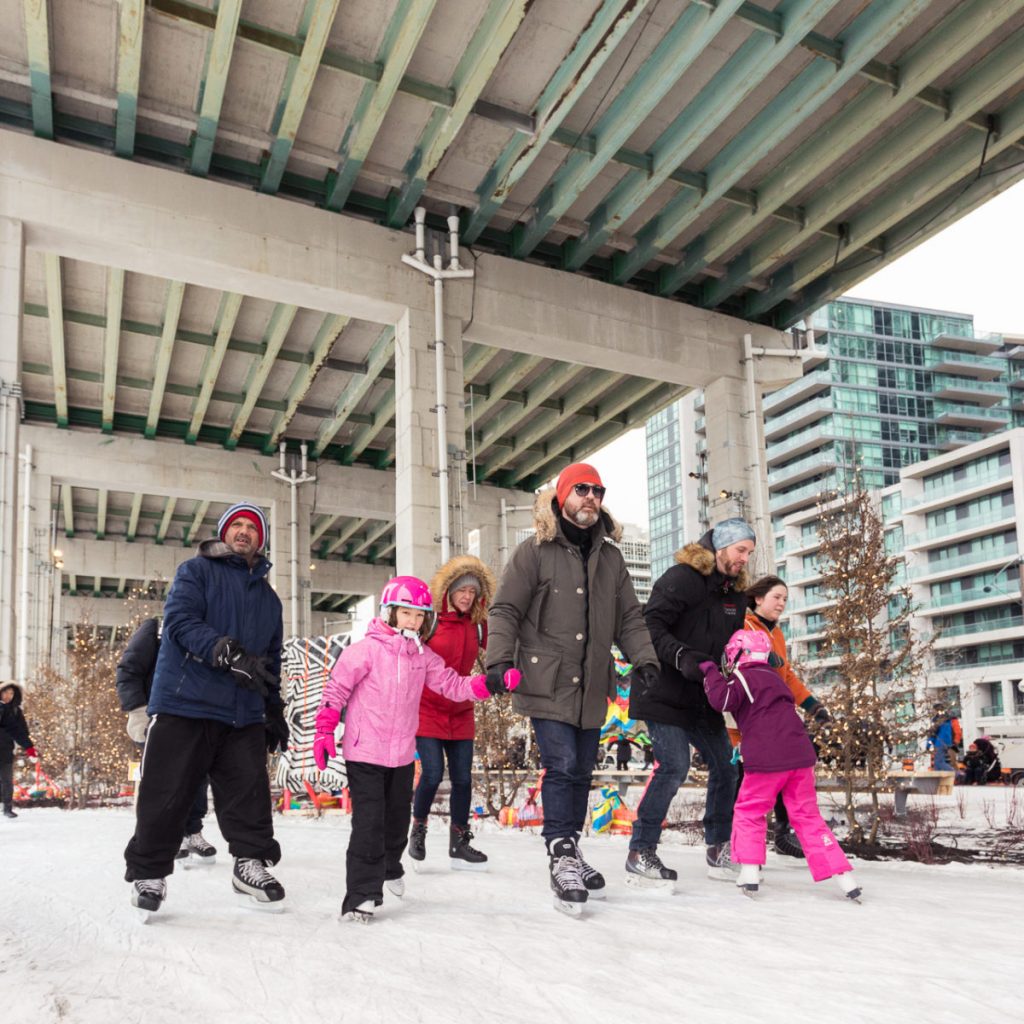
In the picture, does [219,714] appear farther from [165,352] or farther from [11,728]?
[165,352]

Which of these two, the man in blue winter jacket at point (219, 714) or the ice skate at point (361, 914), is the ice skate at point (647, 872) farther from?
the man in blue winter jacket at point (219, 714)

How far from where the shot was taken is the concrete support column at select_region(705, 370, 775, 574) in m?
18.6

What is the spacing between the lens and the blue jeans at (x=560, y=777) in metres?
4.40

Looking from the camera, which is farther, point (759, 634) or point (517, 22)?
point (517, 22)

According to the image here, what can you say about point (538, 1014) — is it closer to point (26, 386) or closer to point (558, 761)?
point (558, 761)

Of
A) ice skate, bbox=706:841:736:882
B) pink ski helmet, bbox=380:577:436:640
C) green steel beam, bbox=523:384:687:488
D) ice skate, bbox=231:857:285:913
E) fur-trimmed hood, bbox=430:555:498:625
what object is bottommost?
ice skate, bbox=706:841:736:882

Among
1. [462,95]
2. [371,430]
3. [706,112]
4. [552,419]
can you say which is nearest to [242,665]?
[462,95]

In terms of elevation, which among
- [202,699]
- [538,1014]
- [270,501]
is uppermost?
[270,501]

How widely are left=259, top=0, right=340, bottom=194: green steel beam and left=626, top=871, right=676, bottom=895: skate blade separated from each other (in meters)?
10.2

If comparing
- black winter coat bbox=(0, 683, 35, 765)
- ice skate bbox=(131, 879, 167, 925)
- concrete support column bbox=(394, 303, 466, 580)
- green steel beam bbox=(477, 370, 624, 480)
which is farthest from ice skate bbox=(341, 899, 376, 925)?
green steel beam bbox=(477, 370, 624, 480)

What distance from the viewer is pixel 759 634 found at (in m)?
4.75

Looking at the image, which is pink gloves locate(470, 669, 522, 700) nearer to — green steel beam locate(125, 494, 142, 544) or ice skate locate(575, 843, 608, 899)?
ice skate locate(575, 843, 608, 899)

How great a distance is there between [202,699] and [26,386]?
2121 cm

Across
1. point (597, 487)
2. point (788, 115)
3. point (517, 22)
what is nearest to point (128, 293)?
point (517, 22)
